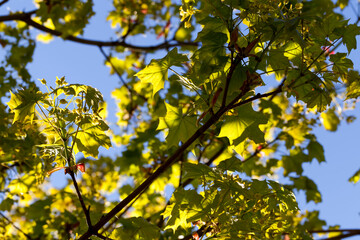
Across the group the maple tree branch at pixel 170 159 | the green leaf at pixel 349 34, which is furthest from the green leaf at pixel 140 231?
the green leaf at pixel 349 34

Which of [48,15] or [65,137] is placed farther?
[48,15]

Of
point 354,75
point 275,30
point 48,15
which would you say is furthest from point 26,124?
point 48,15

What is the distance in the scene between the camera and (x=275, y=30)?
4.43 feet

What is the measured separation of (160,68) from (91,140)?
51 centimetres

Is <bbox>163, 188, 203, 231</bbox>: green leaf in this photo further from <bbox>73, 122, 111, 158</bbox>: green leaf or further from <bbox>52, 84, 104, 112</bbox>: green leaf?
<bbox>52, 84, 104, 112</bbox>: green leaf

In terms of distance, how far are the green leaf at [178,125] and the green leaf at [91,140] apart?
12.5 inches

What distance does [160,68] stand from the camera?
5.58 feet

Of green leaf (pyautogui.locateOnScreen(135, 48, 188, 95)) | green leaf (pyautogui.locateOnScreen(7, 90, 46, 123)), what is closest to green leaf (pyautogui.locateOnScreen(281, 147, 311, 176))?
green leaf (pyautogui.locateOnScreen(135, 48, 188, 95))

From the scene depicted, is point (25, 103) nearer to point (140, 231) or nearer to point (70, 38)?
point (140, 231)

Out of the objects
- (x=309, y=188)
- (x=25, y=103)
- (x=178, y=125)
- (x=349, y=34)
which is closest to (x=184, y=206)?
(x=178, y=125)

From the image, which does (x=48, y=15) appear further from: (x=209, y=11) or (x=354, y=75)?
(x=354, y=75)

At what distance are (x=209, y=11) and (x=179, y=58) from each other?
0.27 metres

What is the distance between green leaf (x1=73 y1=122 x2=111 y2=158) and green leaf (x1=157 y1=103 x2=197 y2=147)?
318mm

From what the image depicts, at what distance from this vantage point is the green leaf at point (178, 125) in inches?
67.8
